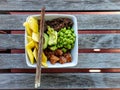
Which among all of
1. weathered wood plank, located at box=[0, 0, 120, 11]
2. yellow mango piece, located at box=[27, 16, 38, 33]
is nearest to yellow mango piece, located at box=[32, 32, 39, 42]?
yellow mango piece, located at box=[27, 16, 38, 33]

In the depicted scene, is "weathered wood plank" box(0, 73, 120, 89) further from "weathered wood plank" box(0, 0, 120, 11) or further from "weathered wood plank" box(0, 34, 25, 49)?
"weathered wood plank" box(0, 0, 120, 11)

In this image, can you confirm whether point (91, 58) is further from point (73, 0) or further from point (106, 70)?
point (73, 0)

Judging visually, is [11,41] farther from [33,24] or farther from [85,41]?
[85,41]

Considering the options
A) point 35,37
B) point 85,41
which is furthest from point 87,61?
point 35,37

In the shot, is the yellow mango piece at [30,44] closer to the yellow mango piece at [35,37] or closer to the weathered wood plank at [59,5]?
the yellow mango piece at [35,37]

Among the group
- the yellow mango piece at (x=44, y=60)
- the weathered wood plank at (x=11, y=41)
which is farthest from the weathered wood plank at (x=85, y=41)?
the yellow mango piece at (x=44, y=60)

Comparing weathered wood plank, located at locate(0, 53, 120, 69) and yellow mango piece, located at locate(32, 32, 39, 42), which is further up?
yellow mango piece, located at locate(32, 32, 39, 42)

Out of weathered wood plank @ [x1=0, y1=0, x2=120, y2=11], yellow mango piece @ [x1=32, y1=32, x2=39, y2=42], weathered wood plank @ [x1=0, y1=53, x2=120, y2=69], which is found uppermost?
weathered wood plank @ [x1=0, y1=0, x2=120, y2=11]

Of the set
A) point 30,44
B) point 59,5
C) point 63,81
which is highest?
point 59,5
